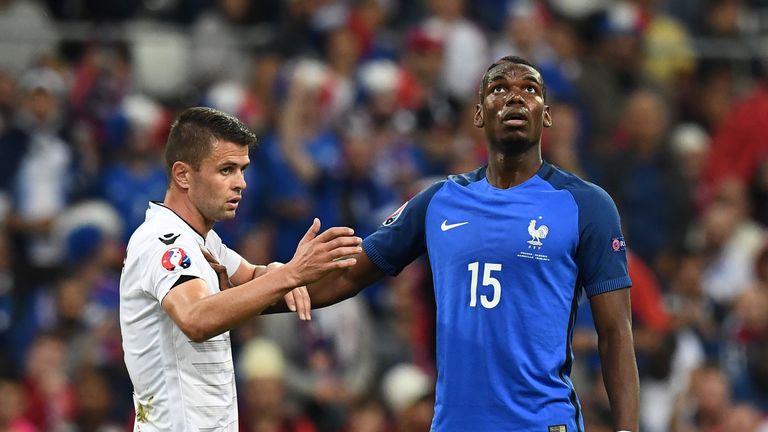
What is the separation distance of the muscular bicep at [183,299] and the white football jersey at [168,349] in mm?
43

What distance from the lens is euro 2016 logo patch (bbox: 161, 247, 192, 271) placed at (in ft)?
18.7

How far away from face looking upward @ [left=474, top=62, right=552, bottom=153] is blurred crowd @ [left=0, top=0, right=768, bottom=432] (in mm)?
4236

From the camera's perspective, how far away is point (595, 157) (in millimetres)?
12883

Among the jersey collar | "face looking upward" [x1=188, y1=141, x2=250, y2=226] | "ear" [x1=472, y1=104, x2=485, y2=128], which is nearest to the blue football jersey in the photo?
"ear" [x1=472, y1=104, x2=485, y2=128]

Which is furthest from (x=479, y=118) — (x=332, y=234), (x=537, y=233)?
(x=332, y=234)

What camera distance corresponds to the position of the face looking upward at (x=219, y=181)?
5934 mm

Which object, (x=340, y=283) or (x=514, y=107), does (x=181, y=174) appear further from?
(x=514, y=107)

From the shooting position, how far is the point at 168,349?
5.80m

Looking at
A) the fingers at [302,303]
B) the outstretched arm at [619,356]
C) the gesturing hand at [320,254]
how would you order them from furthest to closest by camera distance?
the fingers at [302,303]
the outstretched arm at [619,356]
the gesturing hand at [320,254]

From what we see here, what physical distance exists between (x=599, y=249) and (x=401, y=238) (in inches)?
36.6

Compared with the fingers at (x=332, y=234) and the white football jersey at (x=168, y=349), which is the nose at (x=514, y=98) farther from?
the white football jersey at (x=168, y=349)

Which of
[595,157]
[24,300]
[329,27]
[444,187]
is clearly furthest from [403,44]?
[444,187]

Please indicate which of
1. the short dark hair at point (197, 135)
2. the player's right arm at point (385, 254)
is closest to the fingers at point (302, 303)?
the player's right arm at point (385, 254)

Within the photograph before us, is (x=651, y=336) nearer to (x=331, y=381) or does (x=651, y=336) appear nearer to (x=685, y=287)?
(x=685, y=287)
